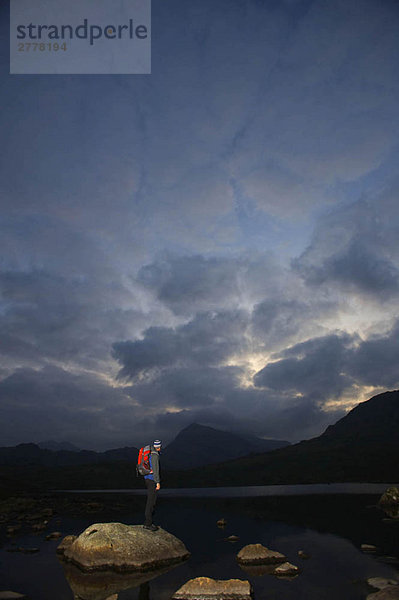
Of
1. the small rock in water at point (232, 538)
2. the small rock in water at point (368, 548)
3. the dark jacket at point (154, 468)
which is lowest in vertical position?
the small rock in water at point (232, 538)

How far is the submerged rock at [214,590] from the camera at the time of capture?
11375 mm

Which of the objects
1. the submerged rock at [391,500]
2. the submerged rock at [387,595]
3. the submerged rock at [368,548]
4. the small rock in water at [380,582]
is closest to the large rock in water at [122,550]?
the small rock in water at [380,582]

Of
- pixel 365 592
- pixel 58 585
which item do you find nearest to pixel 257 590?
pixel 365 592

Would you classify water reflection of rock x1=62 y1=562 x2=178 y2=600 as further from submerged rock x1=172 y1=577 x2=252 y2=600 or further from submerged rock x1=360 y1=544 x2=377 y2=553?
submerged rock x1=360 y1=544 x2=377 y2=553

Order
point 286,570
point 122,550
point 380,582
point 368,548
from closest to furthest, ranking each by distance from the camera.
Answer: point 380,582, point 286,570, point 122,550, point 368,548

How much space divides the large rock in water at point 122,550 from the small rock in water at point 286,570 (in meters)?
5.22

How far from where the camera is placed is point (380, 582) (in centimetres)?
1262

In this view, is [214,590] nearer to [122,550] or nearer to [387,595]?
[387,595]

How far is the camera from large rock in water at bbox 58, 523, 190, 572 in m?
15.2

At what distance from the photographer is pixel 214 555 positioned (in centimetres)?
1808

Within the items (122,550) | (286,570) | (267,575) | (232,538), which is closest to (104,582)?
(122,550)

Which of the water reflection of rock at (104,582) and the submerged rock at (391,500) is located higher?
the water reflection of rock at (104,582)

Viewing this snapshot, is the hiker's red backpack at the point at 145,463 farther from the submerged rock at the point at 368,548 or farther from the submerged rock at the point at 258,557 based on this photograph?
the submerged rock at the point at 368,548

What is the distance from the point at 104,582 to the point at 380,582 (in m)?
10.6
